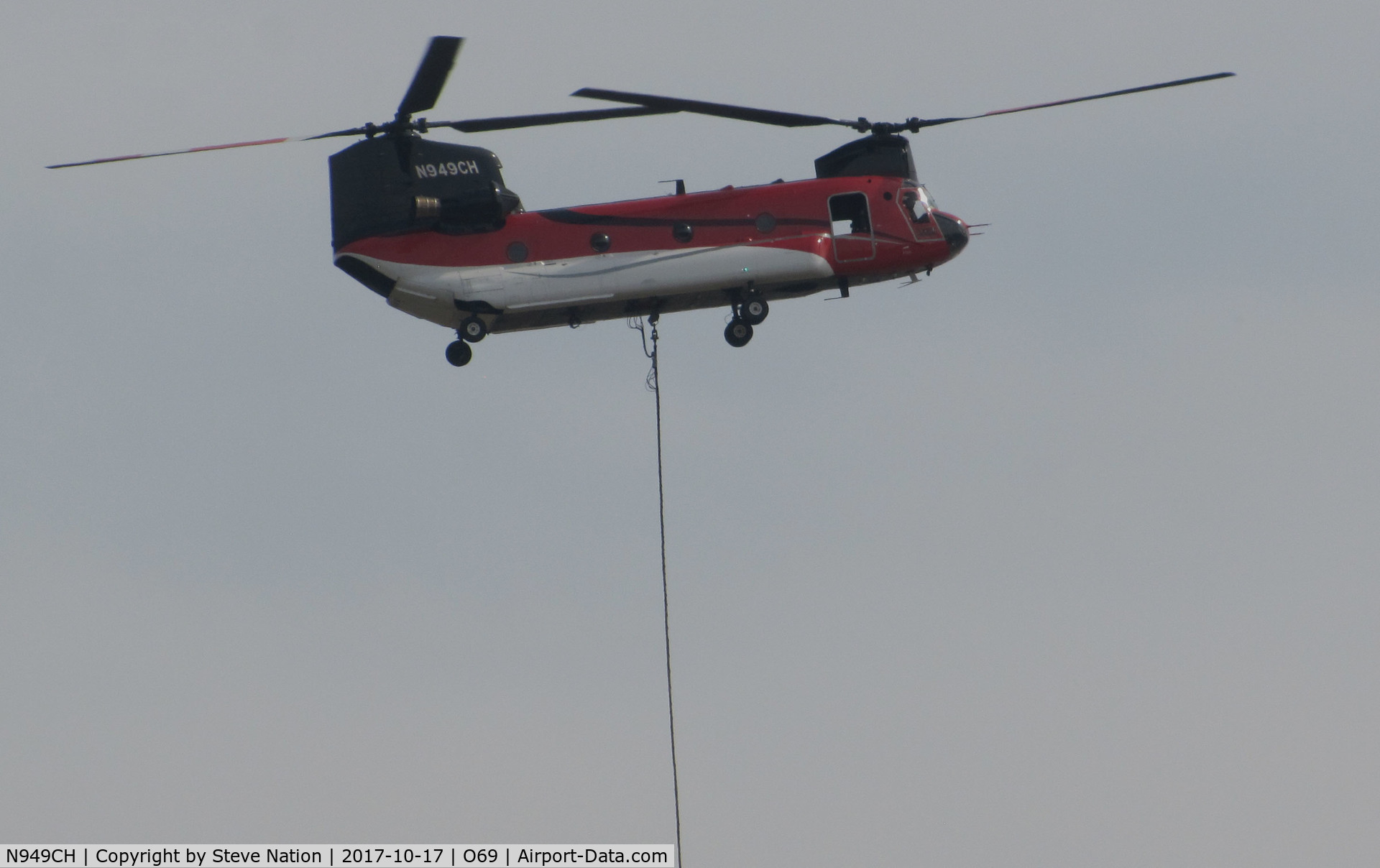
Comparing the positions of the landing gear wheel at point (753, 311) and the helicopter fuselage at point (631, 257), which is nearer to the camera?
the helicopter fuselage at point (631, 257)

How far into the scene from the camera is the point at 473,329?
4206 cm

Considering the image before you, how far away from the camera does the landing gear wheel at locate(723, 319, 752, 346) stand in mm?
42906

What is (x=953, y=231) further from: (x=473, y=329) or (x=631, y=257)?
(x=473, y=329)

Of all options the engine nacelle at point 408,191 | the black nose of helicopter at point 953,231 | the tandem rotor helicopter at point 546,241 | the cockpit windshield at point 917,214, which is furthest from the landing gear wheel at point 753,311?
the engine nacelle at point 408,191

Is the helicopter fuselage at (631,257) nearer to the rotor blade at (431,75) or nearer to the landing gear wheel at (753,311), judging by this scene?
the landing gear wheel at (753,311)

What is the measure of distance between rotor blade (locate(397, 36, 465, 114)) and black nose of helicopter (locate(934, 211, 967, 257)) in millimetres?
10779

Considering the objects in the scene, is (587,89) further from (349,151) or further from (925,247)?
(925,247)

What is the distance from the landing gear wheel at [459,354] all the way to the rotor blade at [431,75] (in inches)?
181

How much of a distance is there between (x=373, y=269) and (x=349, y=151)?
2427 millimetres

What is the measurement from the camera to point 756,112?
137 ft

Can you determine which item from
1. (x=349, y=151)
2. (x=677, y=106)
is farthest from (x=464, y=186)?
(x=677, y=106)

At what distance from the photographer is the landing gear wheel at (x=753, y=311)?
141ft

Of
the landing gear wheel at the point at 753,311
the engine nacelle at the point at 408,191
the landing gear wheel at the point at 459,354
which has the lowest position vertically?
the landing gear wheel at the point at 459,354

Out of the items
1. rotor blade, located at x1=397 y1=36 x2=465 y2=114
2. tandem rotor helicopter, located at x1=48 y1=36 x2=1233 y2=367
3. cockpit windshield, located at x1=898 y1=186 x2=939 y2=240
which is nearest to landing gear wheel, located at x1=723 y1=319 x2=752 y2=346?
tandem rotor helicopter, located at x1=48 y1=36 x2=1233 y2=367
